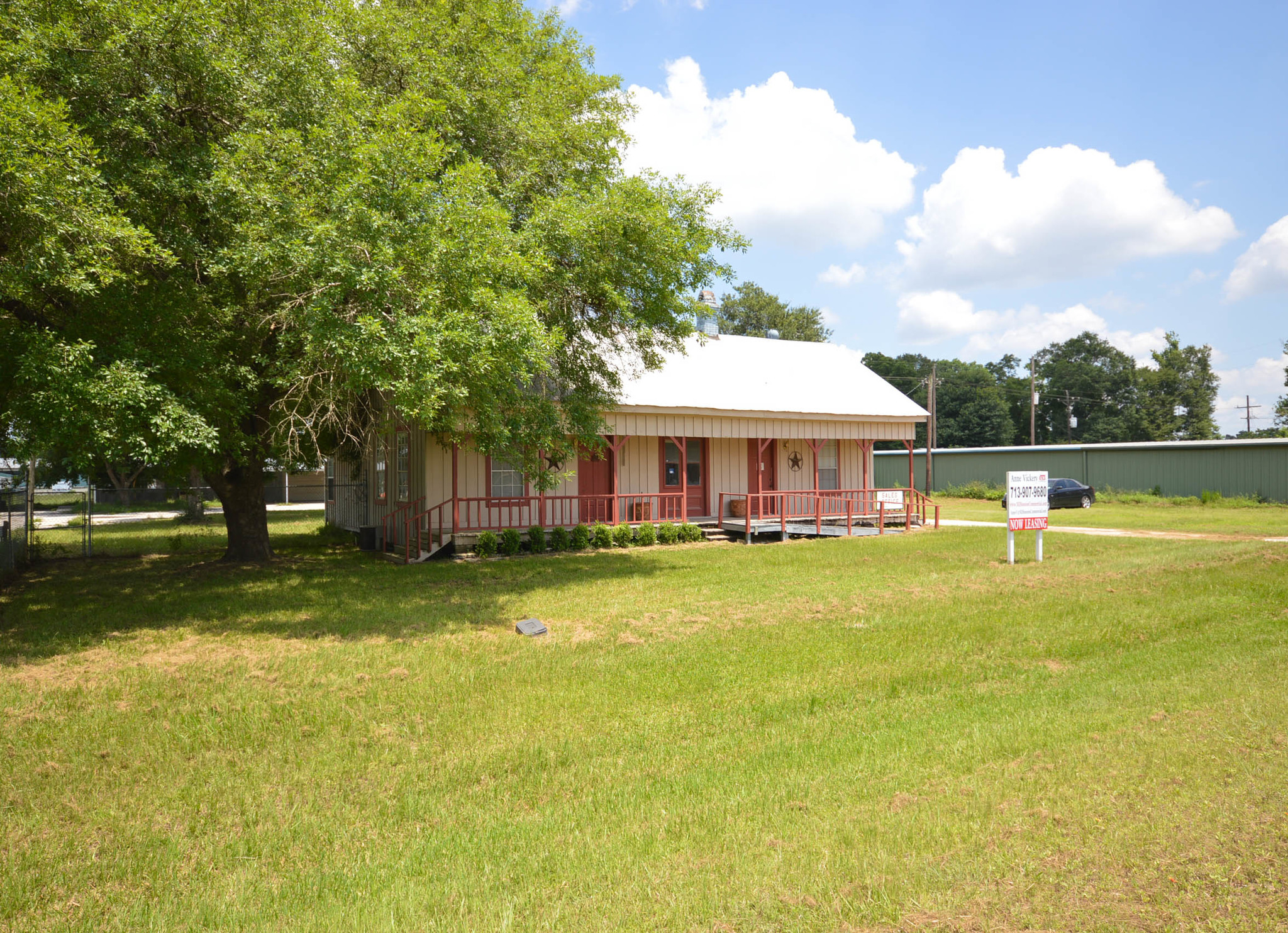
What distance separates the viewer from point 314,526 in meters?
26.0

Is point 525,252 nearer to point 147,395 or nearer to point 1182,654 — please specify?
point 147,395

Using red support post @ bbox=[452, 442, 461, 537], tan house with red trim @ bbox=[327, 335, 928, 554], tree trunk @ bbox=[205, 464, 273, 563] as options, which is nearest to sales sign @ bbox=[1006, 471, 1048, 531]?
tan house with red trim @ bbox=[327, 335, 928, 554]

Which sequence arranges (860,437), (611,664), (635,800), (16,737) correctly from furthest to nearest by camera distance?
(860,437) → (611,664) → (16,737) → (635,800)

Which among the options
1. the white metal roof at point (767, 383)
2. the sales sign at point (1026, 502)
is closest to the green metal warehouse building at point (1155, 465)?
the white metal roof at point (767, 383)

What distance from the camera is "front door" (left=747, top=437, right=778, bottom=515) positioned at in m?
20.9

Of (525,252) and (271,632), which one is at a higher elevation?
(525,252)

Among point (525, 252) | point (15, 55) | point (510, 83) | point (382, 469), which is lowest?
Answer: point (382, 469)

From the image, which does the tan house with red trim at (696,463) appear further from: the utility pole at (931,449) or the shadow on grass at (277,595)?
the utility pole at (931,449)

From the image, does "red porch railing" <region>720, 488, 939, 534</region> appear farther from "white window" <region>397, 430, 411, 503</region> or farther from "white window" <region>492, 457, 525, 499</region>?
"white window" <region>397, 430, 411, 503</region>

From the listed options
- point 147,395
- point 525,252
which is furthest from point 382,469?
point 147,395

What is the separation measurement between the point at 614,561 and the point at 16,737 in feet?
32.7

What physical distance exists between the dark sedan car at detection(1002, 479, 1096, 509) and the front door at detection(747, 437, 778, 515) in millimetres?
12694

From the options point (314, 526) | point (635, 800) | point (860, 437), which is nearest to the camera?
point (635, 800)

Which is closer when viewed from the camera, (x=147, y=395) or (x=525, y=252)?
Result: (x=147, y=395)
